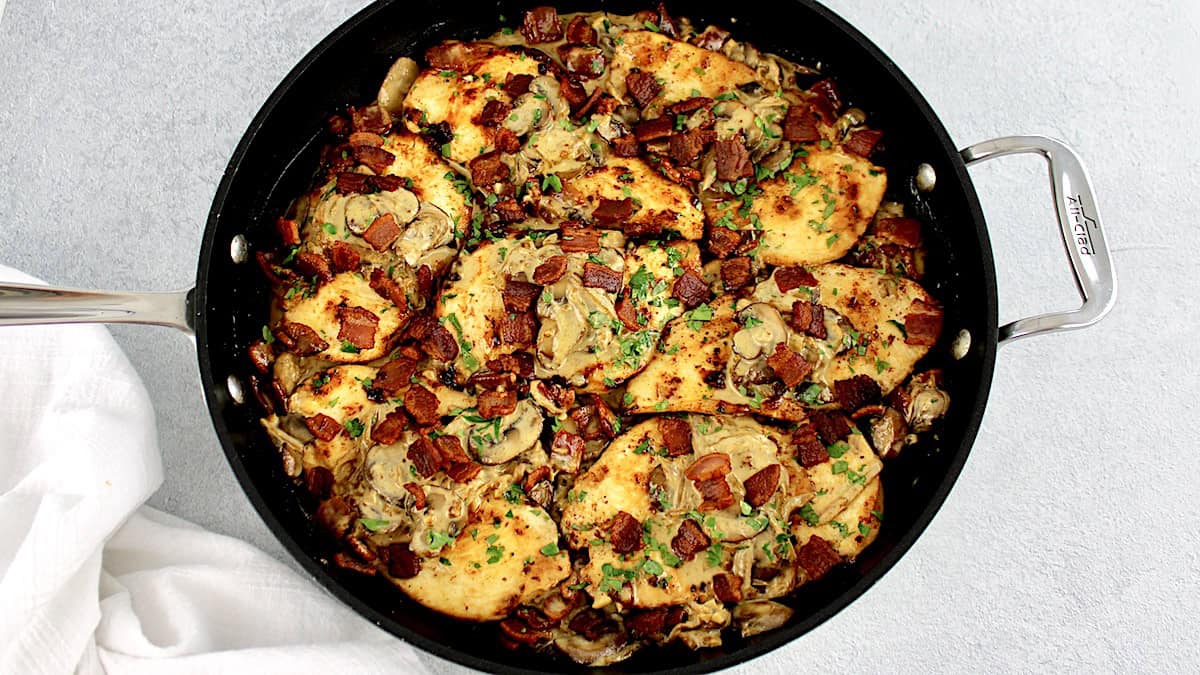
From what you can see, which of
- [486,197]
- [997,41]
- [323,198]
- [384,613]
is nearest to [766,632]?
[384,613]

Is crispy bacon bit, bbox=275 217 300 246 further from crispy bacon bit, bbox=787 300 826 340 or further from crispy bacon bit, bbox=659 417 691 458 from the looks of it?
crispy bacon bit, bbox=787 300 826 340

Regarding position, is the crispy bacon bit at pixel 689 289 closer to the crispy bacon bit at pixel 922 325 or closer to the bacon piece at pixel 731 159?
the bacon piece at pixel 731 159

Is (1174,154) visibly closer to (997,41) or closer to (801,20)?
(997,41)

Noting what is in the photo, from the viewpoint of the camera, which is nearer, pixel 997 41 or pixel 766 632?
pixel 766 632

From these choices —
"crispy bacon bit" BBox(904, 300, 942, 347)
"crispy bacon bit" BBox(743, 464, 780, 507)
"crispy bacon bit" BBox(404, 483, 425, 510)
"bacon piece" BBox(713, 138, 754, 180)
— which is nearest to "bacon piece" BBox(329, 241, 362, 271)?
"crispy bacon bit" BBox(404, 483, 425, 510)

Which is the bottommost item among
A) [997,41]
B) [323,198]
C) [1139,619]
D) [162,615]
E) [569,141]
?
[162,615]
